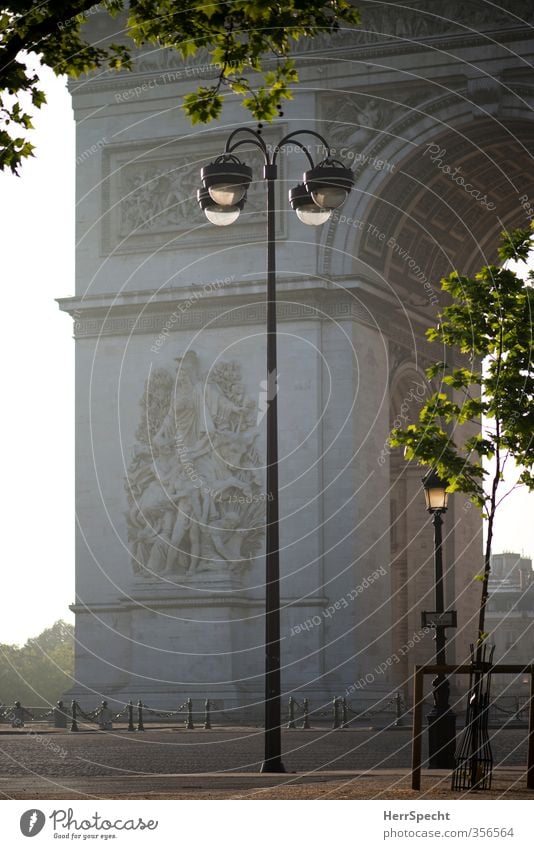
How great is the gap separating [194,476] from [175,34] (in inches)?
877

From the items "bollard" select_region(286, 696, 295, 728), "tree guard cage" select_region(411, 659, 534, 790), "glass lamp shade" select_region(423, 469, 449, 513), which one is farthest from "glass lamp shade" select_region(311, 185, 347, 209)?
"bollard" select_region(286, 696, 295, 728)

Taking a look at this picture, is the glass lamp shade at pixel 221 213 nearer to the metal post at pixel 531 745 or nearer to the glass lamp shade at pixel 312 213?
the glass lamp shade at pixel 312 213

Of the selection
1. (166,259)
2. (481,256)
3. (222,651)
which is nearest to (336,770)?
(222,651)

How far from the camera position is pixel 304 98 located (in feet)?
119

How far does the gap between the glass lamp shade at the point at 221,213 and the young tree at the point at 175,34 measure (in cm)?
487

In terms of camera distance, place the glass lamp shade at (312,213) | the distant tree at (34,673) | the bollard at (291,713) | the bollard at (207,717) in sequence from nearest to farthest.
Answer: the glass lamp shade at (312,213), the bollard at (207,717), the bollard at (291,713), the distant tree at (34,673)

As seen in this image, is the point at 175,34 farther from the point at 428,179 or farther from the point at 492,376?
the point at 428,179

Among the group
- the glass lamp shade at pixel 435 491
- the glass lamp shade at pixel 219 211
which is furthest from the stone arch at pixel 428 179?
the glass lamp shade at pixel 219 211

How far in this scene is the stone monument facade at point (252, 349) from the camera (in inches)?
1385

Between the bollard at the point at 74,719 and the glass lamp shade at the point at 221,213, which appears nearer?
the glass lamp shade at the point at 221,213

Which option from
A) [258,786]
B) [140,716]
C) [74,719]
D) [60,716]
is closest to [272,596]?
[258,786]

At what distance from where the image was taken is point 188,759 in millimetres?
23344
